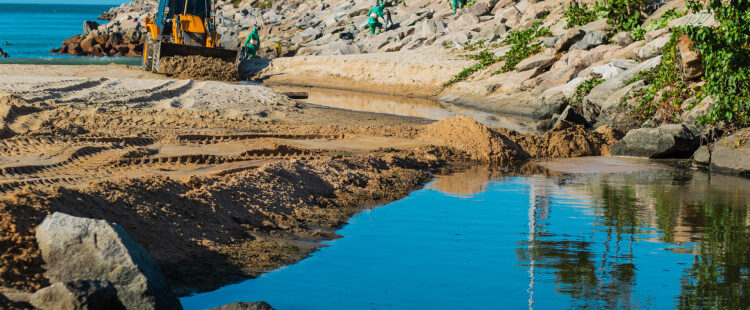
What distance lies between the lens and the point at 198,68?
943 inches

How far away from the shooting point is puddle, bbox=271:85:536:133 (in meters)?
17.9

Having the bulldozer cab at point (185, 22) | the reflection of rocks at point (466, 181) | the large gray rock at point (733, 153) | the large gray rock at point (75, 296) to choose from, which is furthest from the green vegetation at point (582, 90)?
the large gray rock at point (75, 296)

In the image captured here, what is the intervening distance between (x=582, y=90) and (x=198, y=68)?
463 inches

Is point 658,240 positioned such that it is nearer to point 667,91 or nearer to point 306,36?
point 667,91

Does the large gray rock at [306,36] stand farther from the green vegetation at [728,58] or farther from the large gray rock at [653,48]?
the green vegetation at [728,58]

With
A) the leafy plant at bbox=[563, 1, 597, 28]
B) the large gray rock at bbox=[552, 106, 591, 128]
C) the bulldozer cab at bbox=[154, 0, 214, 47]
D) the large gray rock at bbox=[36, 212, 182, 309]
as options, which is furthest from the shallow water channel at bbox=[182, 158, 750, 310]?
the bulldozer cab at bbox=[154, 0, 214, 47]

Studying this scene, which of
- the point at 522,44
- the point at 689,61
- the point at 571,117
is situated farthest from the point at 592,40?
the point at 689,61

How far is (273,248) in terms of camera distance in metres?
6.53

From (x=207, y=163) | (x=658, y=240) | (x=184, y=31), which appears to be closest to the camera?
(x=658, y=240)

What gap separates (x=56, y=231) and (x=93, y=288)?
0.88m

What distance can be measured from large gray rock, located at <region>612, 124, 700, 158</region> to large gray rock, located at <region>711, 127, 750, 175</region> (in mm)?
689

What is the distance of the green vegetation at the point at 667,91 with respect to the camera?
14.3 m

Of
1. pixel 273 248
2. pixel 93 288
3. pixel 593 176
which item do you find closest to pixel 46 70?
pixel 593 176

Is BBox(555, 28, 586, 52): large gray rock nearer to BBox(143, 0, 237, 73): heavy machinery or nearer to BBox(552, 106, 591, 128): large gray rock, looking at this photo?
BBox(552, 106, 591, 128): large gray rock
